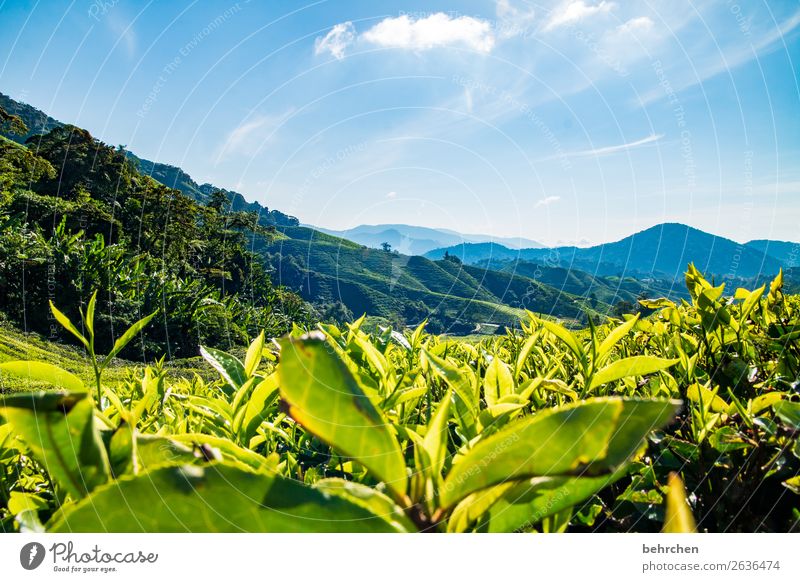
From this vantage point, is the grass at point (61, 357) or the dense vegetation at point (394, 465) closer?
the dense vegetation at point (394, 465)

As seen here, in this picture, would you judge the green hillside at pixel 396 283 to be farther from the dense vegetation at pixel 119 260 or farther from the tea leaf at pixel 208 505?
the tea leaf at pixel 208 505

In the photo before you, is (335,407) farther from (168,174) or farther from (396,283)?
(168,174)

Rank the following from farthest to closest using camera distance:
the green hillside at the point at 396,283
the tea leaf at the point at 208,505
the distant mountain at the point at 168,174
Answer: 1. the distant mountain at the point at 168,174
2. the green hillside at the point at 396,283
3. the tea leaf at the point at 208,505

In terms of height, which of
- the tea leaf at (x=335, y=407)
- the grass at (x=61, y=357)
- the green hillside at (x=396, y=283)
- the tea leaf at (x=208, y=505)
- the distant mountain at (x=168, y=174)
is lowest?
the grass at (x=61, y=357)

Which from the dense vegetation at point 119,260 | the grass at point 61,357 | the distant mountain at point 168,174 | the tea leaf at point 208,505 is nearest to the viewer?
the tea leaf at point 208,505

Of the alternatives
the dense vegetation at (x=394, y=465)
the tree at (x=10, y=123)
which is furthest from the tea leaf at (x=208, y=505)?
the tree at (x=10, y=123)

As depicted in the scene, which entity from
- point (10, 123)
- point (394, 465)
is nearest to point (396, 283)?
point (10, 123)

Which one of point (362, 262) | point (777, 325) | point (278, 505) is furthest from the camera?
point (362, 262)

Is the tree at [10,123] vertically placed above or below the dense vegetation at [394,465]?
above

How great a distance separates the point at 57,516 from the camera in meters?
0.34

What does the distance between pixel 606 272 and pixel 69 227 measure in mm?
145106

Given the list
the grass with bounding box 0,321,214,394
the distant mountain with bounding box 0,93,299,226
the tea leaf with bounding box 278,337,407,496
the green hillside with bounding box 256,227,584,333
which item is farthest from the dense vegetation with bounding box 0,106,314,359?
the distant mountain with bounding box 0,93,299,226

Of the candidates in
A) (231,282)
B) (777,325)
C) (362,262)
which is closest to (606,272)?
(362,262)
